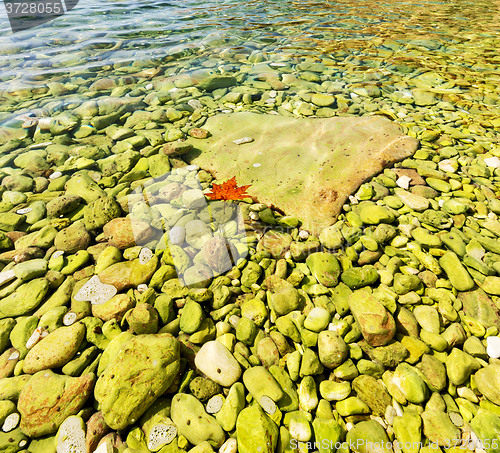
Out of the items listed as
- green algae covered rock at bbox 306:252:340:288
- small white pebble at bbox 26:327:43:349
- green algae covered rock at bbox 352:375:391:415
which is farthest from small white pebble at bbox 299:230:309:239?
small white pebble at bbox 26:327:43:349

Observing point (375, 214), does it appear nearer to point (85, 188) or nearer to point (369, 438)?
point (369, 438)

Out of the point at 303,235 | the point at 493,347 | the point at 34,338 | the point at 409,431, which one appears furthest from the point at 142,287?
the point at 493,347

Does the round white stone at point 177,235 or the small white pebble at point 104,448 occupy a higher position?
the round white stone at point 177,235

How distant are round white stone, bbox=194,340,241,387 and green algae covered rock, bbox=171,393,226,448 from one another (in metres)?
0.20

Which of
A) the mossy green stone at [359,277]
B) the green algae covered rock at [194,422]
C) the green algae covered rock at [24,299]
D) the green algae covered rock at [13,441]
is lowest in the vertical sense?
the green algae covered rock at [13,441]

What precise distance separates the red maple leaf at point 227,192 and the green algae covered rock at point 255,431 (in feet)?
6.84

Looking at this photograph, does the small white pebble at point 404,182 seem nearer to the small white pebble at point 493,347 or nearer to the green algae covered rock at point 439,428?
the small white pebble at point 493,347

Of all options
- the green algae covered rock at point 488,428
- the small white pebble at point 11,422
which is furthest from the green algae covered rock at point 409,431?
the small white pebble at point 11,422

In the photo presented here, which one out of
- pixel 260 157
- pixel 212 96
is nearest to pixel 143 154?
pixel 260 157

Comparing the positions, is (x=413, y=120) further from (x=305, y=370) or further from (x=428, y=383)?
(x=305, y=370)

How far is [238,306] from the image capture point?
2.42m

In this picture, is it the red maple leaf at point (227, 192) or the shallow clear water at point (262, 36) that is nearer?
the red maple leaf at point (227, 192)

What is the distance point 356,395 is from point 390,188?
240 cm

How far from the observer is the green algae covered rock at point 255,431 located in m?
1.66
